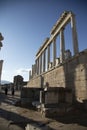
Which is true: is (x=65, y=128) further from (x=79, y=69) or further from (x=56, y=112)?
(x=79, y=69)

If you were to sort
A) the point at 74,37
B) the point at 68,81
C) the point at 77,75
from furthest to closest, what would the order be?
the point at 74,37, the point at 68,81, the point at 77,75

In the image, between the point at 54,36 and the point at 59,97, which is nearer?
the point at 59,97

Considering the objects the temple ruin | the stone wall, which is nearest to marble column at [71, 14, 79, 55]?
the temple ruin

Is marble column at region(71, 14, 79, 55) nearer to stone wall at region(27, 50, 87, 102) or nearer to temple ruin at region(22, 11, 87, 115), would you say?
temple ruin at region(22, 11, 87, 115)

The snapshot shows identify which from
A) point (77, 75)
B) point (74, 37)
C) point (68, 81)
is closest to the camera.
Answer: point (77, 75)

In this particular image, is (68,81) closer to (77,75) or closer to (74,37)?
(77,75)

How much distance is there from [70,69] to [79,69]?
1.61 meters

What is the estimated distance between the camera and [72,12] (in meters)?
16.0

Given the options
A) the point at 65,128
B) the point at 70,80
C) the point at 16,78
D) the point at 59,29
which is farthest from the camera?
the point at 16,78

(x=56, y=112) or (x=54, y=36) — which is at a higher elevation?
(x=54, y=36)

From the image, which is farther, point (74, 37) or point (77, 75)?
point (74, 37)

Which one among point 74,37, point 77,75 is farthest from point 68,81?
point 74,37

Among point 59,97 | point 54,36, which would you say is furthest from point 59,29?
point 59,97

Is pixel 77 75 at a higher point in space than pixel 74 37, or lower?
lower
